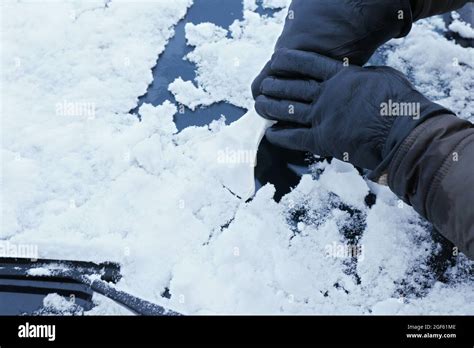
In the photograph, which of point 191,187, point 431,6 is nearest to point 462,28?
point 431,6

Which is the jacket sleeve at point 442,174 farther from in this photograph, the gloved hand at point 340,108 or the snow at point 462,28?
the snow at point 462,28

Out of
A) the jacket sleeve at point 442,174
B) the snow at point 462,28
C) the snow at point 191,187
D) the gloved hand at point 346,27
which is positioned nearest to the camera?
the jacket sleeve at point 442,174

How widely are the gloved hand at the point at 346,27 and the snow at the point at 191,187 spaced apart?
6.0 inches

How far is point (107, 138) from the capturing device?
4.43ft

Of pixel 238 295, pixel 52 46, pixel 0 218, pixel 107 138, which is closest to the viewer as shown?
pixel 238 295

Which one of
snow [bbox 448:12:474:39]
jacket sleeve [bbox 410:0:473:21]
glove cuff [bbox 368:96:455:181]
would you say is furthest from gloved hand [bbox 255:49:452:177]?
snow [bbox 448:12:474:39]

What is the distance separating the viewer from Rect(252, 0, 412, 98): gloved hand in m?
1.33

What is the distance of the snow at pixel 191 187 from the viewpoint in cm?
114

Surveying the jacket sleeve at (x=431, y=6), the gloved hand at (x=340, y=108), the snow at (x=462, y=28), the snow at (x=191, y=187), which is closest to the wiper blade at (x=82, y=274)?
the snow at (x=191, y=187)

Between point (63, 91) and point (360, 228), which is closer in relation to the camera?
point (360, 228)

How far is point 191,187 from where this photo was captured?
1.28m
